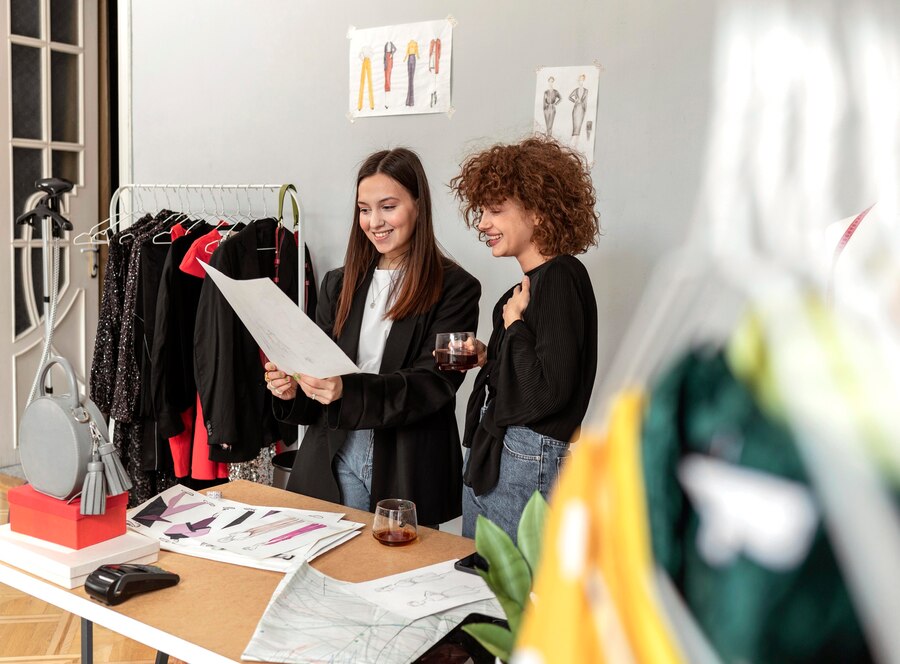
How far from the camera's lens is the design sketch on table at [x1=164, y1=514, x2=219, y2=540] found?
5.61 feet

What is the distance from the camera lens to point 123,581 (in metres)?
1.40

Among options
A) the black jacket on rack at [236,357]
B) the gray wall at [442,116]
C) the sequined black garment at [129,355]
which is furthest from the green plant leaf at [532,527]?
the sequined black garment at [129,355]

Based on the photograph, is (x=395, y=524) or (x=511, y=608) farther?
(x=395, y=524)

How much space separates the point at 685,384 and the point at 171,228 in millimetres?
3536

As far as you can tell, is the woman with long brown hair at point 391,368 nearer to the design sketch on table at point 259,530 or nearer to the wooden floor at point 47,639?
the design sketch on table at point 259,530

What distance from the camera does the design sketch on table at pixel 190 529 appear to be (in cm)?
171

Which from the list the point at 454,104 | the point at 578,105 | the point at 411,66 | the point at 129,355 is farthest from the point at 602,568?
the point at 129,355

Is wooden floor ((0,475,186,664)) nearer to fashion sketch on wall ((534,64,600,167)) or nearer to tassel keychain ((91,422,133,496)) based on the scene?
tassel keychain ((91,422,133,496))

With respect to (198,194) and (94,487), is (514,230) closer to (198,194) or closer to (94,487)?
(94,487)

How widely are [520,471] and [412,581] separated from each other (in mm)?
562

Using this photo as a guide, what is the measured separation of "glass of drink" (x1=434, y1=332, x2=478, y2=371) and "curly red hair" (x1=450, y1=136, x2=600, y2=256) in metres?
0.31

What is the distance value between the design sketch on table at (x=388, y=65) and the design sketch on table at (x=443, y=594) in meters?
2.30

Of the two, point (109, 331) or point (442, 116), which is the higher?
point (442, 116)

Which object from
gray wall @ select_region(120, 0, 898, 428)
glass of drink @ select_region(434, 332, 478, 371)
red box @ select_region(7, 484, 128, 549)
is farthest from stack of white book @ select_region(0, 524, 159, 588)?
gray wall @ select_region(120, 0, 898, 428)
